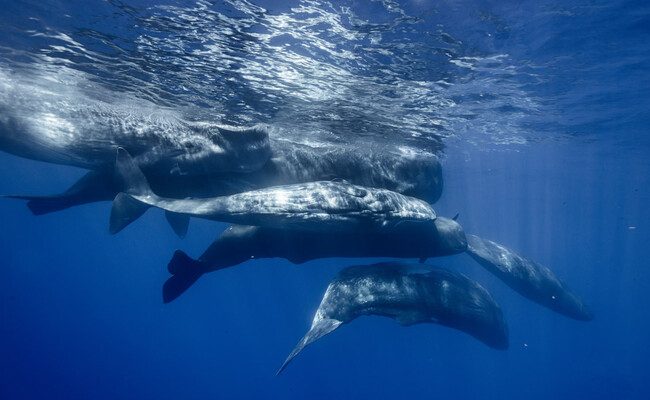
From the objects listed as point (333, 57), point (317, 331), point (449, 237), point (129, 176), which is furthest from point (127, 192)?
point (449, 237)

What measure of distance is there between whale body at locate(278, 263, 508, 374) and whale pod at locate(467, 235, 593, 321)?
200 cm

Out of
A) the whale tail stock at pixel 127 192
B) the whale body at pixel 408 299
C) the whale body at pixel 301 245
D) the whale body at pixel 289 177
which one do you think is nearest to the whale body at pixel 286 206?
the whale tail stock at pixel 127 192

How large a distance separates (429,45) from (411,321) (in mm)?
7560

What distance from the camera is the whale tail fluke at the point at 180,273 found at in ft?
29.6

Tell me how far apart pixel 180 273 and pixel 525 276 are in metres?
11.3

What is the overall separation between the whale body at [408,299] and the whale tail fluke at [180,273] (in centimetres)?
308

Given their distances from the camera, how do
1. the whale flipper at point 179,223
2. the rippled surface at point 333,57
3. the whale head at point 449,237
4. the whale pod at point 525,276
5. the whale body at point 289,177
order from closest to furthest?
1. the whale body at point 289,177
2. the rippled surface at point 333,57
3. the whale head at point 449,237
4. the whale flipper at point 179,223
5. the whale pod at point 525,276

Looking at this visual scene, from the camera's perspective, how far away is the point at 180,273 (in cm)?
923

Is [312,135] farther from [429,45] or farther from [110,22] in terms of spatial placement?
[110,22]

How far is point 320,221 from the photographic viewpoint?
820 centimetres

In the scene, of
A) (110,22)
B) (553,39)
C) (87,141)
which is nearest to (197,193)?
(87,141)

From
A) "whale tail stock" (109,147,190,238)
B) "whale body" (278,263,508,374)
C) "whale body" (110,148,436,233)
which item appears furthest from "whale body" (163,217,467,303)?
Answer: "whale tail stock" (109,147,190,238)

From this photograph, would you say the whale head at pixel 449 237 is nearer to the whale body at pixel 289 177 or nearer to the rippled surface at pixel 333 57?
the whale body at pixel 289 177

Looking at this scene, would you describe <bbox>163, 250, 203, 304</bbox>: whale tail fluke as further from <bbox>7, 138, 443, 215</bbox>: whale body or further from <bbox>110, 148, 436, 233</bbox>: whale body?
<bbox>7, 138, 443, 215</bbox>: whale body
